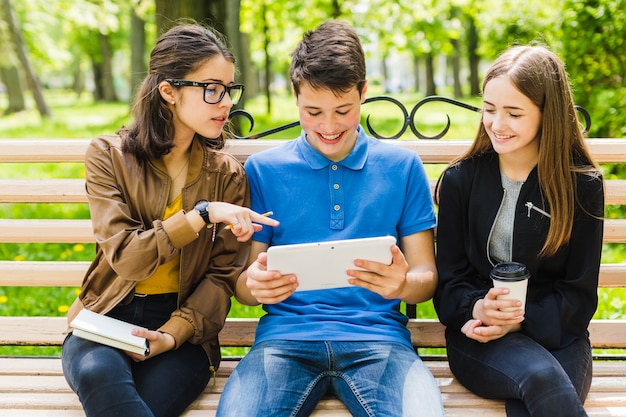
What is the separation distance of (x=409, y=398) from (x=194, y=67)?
1.44 meters

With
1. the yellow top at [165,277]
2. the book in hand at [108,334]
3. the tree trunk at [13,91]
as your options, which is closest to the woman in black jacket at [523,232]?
the yellow top at [165,277]

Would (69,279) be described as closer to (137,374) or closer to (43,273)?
(43,273)

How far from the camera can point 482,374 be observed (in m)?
2.60

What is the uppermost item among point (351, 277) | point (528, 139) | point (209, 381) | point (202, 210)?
point (528, 139)

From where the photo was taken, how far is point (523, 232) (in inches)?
107

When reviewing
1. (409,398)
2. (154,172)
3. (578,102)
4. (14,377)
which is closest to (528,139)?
(409,398)

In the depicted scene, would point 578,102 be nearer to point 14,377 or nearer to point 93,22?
point 14,377

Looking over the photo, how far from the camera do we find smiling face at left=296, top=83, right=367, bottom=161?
106 inches

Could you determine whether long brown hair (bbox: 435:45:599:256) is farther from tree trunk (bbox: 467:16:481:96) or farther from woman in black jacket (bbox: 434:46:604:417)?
tree trunk (bbox: 467:16:481:96)

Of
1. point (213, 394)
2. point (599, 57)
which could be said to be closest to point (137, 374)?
point (213, 394)

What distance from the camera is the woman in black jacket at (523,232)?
2.61 meters

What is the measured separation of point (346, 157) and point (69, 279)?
4.51ft

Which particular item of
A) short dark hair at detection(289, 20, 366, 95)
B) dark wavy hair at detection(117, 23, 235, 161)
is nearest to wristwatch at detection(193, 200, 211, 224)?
dark wavy hair at detection(117, 23, 235, 161)

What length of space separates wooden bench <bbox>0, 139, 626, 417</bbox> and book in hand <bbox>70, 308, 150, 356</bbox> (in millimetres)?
324
